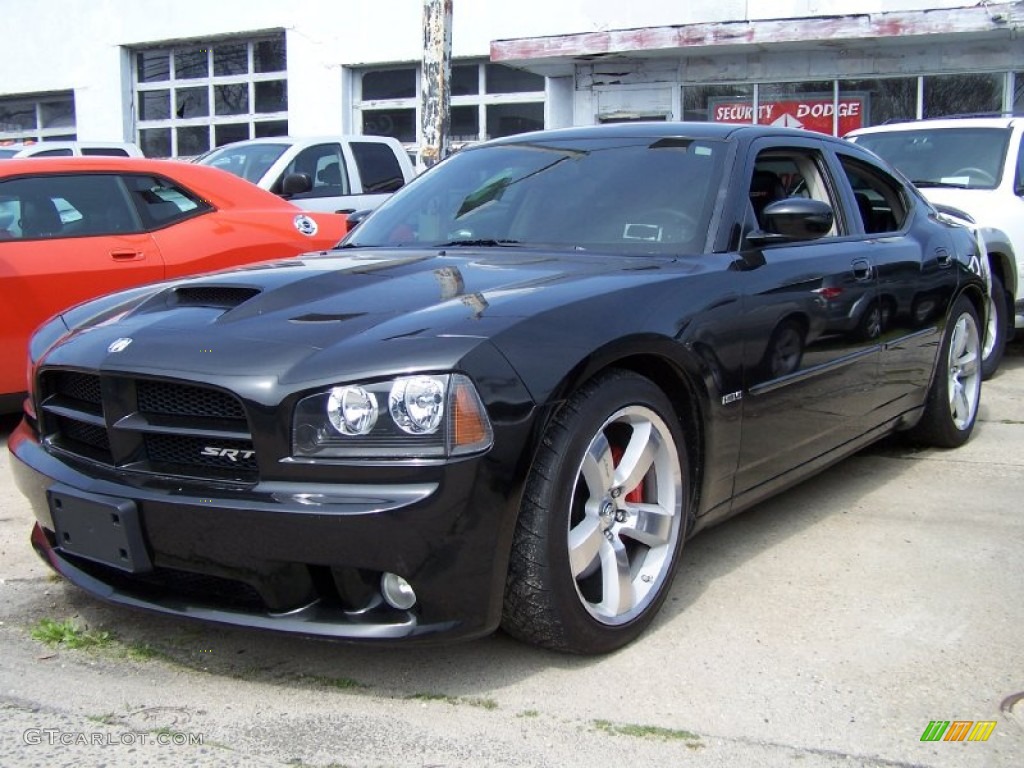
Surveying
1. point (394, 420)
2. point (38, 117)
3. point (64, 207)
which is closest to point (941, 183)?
point (64, 207)

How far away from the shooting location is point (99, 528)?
2.87 meters

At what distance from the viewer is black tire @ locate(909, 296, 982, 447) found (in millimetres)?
5277

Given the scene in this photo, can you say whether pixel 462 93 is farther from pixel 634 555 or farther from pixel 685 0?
pixel 634 555

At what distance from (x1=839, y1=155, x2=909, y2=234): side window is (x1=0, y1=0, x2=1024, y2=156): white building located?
8.35 metres

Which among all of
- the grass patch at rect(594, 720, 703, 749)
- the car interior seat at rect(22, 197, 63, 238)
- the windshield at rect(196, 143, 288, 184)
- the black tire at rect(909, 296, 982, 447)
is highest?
the windshield at rect(196, 143, 288, 184)

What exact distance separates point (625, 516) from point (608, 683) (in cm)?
47

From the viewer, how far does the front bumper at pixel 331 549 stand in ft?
8.56

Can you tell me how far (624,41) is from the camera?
14180 millimetres

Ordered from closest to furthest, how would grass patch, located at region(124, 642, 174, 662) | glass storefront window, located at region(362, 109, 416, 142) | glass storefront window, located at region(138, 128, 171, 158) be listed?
grass patch, located at region(124, 642, 174, 662) < glass storefront window, located at region(362, 109, 416, 142) < glass storefront window, located at region(138, 128, 171, 158)

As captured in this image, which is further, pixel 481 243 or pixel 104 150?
pixel 104 150

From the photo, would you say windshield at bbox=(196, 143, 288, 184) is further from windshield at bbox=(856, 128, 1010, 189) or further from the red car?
windshield at bbox=(856, 128, 1010, 189)

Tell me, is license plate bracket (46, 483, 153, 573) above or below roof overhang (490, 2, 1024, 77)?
below

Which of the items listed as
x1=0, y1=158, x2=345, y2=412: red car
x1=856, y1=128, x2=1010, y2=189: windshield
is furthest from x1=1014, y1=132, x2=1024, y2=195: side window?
x1=0, y1=158, x2=345, y2=412: red car

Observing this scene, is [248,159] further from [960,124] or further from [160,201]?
[960,124]
